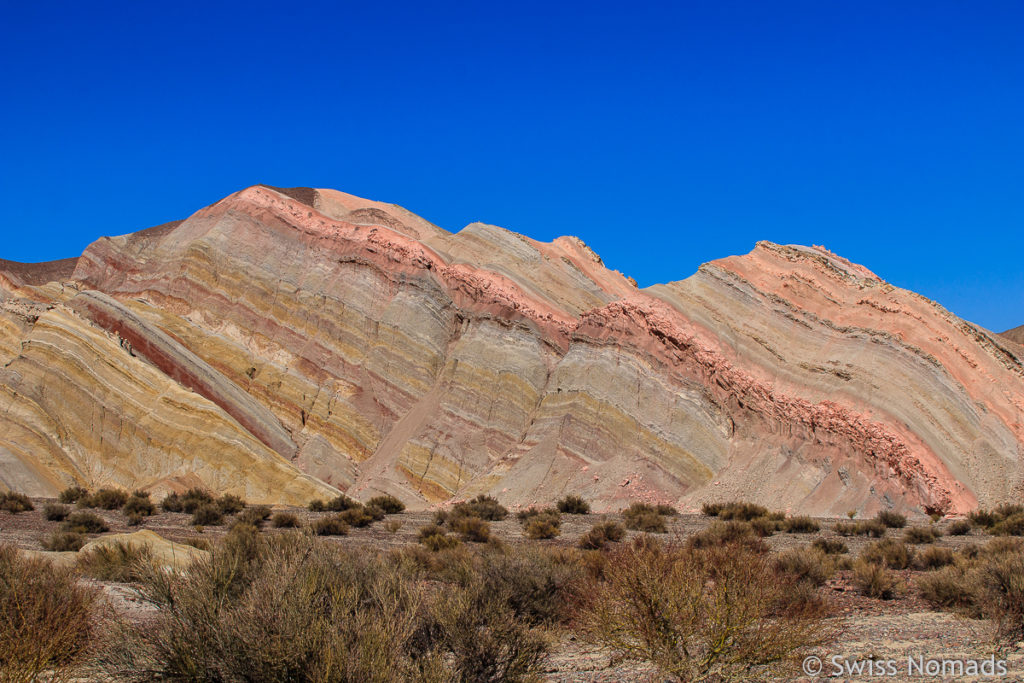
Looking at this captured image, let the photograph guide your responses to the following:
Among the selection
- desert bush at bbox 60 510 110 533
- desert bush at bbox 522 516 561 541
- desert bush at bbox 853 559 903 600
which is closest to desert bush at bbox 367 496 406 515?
desert bush at bbox 522 516 561 541

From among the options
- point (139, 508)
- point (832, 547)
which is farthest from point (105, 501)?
point (832, 547)

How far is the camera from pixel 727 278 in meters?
33.5

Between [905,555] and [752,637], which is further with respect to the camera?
[905,555]

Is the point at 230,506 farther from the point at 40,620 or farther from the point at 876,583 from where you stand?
the point at 876,583

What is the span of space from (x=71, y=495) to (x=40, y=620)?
2287cm

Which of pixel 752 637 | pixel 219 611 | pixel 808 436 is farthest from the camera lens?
pixel 808 436

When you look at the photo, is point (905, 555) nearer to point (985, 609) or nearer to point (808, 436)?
point (985, 609)

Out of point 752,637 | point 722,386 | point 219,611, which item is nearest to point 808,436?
point 722,386

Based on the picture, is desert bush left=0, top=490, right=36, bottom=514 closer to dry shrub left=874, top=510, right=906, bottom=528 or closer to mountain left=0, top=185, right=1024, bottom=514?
mountain left=0, top=185, right=1024, bottom=514

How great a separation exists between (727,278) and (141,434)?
1002 inches

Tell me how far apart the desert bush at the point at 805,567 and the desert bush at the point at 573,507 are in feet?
43.6

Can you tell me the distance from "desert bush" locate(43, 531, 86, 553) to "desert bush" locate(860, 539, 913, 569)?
1568cm

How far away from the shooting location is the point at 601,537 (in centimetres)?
1762

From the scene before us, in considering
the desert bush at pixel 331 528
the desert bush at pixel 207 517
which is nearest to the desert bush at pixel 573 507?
the desert bush at pixel 331 528
